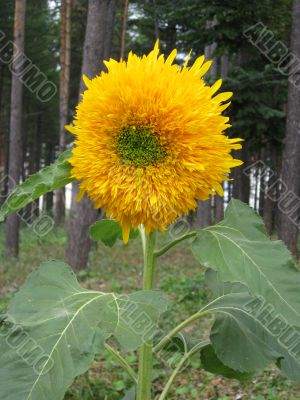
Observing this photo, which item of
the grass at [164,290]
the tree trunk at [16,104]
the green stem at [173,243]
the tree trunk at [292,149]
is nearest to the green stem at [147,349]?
the green stem at [173,243]

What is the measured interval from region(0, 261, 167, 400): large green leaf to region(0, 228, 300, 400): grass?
124 inches

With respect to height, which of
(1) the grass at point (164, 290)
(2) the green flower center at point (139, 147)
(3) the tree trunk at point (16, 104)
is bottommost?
(1) the grass at point (164, 290)

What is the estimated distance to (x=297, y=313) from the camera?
1549 mm

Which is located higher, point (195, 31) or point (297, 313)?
point (195, 31)

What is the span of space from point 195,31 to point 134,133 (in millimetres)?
11021

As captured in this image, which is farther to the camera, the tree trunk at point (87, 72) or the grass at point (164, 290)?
the tree trunk at point (87, 72)

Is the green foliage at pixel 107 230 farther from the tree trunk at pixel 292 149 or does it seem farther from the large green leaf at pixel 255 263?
the tree trunk at pixel 292 149

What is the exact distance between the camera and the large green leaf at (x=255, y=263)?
1587 mm

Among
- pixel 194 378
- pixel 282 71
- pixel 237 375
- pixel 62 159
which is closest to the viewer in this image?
pixel 62 159

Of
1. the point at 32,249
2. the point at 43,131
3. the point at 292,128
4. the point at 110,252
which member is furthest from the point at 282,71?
the point at 43,131

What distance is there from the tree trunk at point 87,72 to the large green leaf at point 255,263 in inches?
318

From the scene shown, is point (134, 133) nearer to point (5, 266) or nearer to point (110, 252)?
point (5, 266)

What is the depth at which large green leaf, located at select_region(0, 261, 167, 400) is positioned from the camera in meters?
1.61

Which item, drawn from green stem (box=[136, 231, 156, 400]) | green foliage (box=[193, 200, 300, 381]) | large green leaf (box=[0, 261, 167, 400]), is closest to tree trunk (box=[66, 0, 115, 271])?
green foliage (box=[193, 200, 300, 381])
